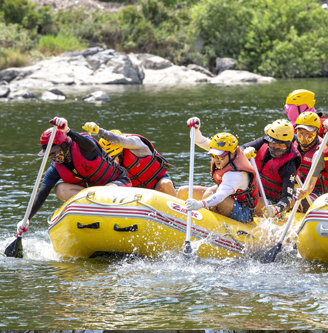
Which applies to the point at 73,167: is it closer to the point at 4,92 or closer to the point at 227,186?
the point at 227,186

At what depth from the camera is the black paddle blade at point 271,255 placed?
549 cm

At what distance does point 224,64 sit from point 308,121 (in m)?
29.6

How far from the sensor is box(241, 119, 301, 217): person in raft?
225 inches

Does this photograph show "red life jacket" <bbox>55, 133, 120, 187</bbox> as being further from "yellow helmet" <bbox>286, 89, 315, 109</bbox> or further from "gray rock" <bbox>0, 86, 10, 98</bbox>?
"gray rock" <bbox>0, 86, 10, 98</bbox>

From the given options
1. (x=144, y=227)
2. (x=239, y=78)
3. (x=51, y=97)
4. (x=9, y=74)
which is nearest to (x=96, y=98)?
(x=51, y=97)

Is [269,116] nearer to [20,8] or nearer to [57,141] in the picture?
[57,141]

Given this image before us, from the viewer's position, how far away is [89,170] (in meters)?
5.98

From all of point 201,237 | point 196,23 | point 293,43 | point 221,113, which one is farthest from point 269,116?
point 196,23

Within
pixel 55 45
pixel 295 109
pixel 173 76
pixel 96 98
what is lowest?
pixel 295 109

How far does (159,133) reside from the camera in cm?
1425

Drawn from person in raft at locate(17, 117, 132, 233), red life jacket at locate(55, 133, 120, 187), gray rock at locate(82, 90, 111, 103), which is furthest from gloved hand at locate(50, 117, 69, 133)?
gray rock at locate(82, 90, 111, 103)


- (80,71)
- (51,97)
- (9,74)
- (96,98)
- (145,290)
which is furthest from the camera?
(80,71)

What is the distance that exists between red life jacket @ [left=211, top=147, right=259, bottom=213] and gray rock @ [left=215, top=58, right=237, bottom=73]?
2989cm

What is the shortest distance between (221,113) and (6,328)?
1449 cm
